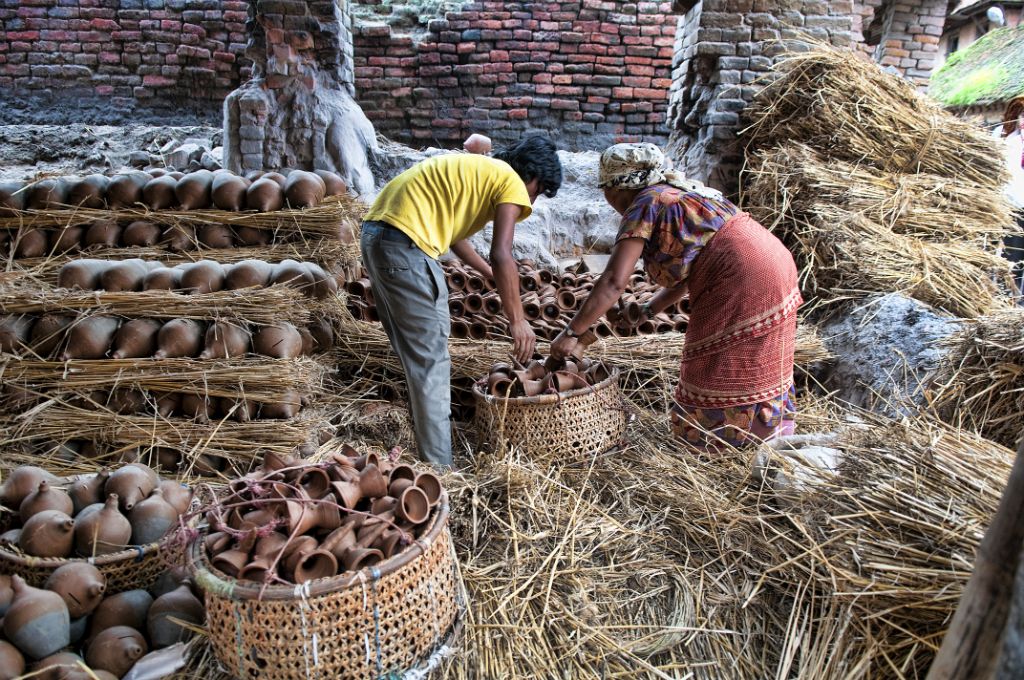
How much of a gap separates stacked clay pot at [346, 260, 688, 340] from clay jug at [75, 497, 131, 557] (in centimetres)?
212

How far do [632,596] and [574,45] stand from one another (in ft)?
24.6

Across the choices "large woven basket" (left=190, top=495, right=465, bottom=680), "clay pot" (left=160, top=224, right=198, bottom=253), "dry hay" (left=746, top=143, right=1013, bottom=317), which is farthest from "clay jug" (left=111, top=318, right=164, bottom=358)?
"dry hay" (left=746, top=143, right=1013, bottom=317)

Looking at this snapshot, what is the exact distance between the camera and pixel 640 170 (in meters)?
2.77

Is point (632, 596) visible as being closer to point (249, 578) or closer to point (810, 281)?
point (249, 578)

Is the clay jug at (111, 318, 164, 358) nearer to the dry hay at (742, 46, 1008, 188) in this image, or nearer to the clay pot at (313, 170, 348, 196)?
the clay pot at (313, 170, 348, 196)

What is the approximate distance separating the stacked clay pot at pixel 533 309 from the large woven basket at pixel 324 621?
2299mm

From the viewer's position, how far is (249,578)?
61.7 inches

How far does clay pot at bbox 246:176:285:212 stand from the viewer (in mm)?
3637

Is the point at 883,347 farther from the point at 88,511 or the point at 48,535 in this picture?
the point at 48,535

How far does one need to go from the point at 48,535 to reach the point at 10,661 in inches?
15.8

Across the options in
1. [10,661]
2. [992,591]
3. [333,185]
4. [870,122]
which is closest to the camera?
[992,591]

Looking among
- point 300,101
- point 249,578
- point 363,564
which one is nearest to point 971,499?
point 363,564

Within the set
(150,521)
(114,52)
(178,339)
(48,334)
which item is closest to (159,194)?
(48,334)

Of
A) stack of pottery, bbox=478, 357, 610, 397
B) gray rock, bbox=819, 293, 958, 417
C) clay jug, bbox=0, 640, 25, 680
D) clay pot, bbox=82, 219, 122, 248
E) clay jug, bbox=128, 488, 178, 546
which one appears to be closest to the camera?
clay jug, bbox=0, 640, 25, 680
